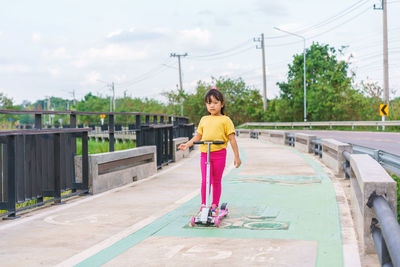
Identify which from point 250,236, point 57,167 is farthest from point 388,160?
point 57,167

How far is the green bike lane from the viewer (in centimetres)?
473

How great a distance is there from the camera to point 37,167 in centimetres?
744

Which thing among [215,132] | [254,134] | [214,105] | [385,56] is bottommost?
[254,134]

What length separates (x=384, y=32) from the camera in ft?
117

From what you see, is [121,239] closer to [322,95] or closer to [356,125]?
[356,125]

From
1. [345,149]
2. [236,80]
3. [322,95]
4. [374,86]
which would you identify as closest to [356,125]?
[374,86]

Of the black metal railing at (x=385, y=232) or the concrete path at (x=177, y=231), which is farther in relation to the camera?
the concrete path at (x=177, y=231)

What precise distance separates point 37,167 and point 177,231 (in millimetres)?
2664

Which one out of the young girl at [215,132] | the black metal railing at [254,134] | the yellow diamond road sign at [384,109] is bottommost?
the black metal railing at [254,134]

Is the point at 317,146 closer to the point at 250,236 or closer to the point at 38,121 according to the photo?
the point at 38,121

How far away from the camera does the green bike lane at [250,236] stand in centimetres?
473

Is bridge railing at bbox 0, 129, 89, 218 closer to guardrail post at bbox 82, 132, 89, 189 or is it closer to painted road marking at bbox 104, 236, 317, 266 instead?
guardrail post at bbox 82, 132, 89, 189

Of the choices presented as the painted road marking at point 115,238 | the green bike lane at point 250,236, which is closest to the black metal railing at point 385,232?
the green bike lane at point 250,236

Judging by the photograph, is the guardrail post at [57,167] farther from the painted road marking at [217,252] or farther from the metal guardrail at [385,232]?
the metal guardrail at [385,232]
